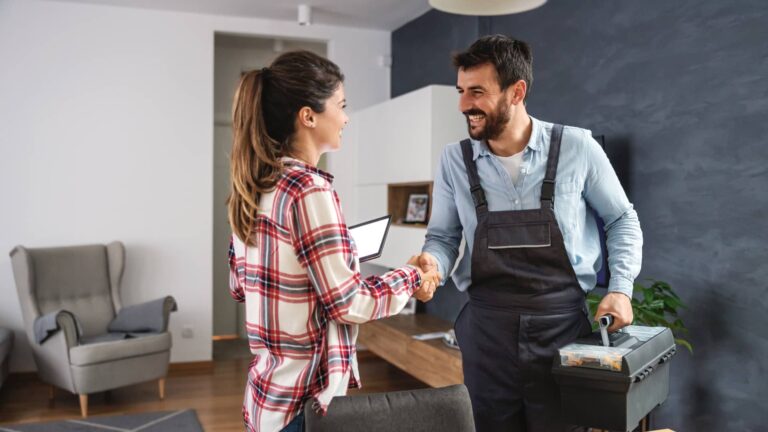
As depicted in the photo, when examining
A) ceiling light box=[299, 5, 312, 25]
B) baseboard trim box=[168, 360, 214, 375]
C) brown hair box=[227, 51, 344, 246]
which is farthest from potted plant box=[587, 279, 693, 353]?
baseboard trim box=[168, 360, 214, 375]

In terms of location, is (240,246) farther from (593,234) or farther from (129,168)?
(129,168)

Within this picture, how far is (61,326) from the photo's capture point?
4262 mm

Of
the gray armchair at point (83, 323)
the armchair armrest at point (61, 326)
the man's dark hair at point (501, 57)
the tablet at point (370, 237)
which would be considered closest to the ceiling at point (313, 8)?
the gray armchair at point (83, 323)

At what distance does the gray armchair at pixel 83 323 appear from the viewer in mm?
4281

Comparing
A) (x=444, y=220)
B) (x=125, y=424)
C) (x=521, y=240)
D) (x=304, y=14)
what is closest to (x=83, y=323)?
(x=125, y=424)

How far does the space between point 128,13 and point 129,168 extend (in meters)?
1.12

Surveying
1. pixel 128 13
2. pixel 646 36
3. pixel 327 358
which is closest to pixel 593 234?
pixel 327 358

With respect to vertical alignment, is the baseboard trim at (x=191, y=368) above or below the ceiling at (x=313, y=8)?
below

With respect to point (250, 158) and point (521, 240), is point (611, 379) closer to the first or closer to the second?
point (521, 240)

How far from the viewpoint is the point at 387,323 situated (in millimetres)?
4840

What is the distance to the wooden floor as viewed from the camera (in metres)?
4.26

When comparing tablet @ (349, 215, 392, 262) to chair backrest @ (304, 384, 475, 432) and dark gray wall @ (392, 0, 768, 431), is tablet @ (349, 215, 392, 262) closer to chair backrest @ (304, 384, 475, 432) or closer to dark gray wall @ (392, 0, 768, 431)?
chair backrest @ (304, 384, 475, 432)

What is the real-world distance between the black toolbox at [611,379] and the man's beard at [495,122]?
58 cm

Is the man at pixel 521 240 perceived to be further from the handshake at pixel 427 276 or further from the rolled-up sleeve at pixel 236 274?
the rolled-up sleeve at pixel 236 274
